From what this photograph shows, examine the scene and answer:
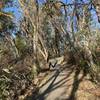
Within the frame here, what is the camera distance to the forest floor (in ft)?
47.6

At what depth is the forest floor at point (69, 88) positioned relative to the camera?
14523mm

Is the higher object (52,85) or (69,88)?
(69,88)

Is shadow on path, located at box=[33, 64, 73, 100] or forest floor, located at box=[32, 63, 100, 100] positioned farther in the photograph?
shadow on path, located at box=[33, 64, 73, 100]

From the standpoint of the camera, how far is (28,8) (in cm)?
2042

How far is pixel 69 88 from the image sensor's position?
1593 centimetres

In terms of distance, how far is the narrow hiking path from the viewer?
1451 cm

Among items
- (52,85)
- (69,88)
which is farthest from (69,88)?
(52,85)

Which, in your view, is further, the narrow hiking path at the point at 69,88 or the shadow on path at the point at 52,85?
the shadow on path at the point at 52,85

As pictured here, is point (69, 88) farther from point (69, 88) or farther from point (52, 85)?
point (52, 85)

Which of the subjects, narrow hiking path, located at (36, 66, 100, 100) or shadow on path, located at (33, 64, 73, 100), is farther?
shadow on path, located at (33, 64, 73, 100)

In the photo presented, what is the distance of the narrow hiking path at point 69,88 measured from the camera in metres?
14.5

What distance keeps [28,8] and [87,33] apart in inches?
168

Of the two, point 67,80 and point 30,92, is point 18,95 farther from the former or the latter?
point 67,80

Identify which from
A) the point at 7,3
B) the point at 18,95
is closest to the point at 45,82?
the point at 18,95
